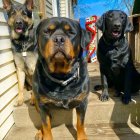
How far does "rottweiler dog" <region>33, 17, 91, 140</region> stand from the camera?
207 cm

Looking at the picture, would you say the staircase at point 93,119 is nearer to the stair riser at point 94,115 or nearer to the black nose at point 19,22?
the stair riser at point 94,115

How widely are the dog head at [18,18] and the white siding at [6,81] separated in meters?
0.08

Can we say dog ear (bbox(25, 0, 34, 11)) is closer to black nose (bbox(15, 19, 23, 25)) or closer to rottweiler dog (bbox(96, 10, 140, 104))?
black nose (bbox(15, 19, 23, 25))

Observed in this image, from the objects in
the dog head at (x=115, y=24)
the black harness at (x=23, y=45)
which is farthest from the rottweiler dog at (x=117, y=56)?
the black harness at (x=23, y=45)

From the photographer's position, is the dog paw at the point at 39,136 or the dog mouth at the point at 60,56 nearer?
the dog mouth at the point at 60,56

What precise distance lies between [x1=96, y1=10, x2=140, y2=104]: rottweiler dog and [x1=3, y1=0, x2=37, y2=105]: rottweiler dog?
2.90ft

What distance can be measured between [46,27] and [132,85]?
57.6 inches

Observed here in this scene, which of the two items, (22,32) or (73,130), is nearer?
(73,130)

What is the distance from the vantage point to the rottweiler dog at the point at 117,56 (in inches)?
115

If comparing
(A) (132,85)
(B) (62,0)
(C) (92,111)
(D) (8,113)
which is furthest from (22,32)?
(B) (62,0)

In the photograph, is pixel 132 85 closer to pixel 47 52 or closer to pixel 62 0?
pixel 47 52

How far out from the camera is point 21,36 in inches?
124

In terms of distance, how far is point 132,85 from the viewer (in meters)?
3.08

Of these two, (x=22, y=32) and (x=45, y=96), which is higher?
(x=22, y=32)
